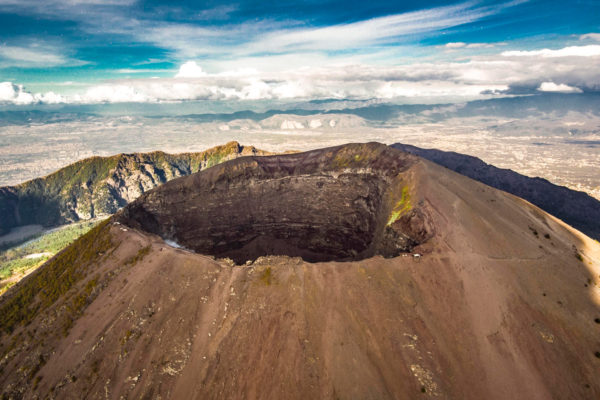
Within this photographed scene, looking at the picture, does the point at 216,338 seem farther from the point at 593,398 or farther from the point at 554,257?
the point at 554,257

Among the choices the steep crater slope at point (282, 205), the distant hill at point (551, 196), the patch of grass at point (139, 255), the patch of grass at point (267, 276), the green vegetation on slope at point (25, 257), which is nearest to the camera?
the patch of grass at point (267, 276)

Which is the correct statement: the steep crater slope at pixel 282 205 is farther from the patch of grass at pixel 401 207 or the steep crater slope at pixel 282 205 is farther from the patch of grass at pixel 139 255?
the patch of grass at pixel 139 255

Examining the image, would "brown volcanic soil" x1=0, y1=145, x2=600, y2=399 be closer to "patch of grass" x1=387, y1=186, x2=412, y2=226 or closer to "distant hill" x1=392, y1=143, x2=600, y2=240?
"patch of grass" x1=387, y1=186, x2=412, y2=226

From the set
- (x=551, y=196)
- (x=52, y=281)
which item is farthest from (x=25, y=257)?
(x=551, y=196)

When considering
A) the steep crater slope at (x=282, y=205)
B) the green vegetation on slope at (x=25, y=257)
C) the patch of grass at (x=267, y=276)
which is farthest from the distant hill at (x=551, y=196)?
the green vegetation on slope at (x=25, y=257)

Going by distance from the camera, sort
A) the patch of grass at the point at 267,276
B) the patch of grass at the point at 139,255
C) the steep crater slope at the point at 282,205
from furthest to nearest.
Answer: the steep crater slope at the point at 282,205, the patch of grass at the point at 139,255, the patch of grass at the point at 267,276

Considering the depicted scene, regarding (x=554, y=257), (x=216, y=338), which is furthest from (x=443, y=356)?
(x=554, y=257)

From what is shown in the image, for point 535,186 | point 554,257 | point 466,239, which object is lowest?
point 535,186
